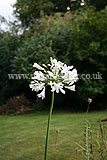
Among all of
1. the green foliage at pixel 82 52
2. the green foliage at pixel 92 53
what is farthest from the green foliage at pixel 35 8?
the green foliage at pixel 92 53

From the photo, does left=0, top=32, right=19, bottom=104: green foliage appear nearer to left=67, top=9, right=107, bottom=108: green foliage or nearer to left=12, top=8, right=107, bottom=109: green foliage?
left=12, top=8, right=107, bottom=109: green foliage

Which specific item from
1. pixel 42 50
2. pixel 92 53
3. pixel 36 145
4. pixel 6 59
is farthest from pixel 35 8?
pixel 36 145

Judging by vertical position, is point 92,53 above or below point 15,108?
above

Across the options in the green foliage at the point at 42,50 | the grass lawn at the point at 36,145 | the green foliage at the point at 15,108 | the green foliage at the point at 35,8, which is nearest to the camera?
the grass lawn at the point at 36,145

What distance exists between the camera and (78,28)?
10117 millimetres

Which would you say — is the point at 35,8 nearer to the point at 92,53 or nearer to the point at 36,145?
the point at 92,53

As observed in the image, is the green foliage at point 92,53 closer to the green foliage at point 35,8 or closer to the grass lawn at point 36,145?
the grass lawn at point 36,145

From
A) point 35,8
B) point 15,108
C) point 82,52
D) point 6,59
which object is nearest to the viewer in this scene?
point 82,52

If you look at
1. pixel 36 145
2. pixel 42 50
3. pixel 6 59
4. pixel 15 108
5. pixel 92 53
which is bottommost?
pixel 36 145

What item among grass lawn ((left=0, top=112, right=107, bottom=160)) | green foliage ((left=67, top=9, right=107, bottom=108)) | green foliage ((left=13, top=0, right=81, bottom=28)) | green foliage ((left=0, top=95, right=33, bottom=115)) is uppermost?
green foliage ((left=13, top=0, right=81, bottom=28))

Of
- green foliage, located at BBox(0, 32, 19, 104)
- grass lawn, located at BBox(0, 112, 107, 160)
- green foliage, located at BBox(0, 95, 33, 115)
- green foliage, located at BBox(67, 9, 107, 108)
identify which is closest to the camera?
grass lawn, located at BBox(0, 112, 107, 160)

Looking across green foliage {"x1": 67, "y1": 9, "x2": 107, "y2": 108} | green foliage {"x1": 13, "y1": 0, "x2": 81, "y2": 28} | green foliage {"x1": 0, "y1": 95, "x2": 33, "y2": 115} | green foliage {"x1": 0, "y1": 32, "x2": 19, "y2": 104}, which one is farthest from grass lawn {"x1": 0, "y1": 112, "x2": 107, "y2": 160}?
green foliage {"x1": 13, "y1": 0, "x2": 81, "y2": 28}

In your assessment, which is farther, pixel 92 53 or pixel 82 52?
pixel 82 52

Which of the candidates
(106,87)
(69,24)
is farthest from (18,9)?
(106,87)
